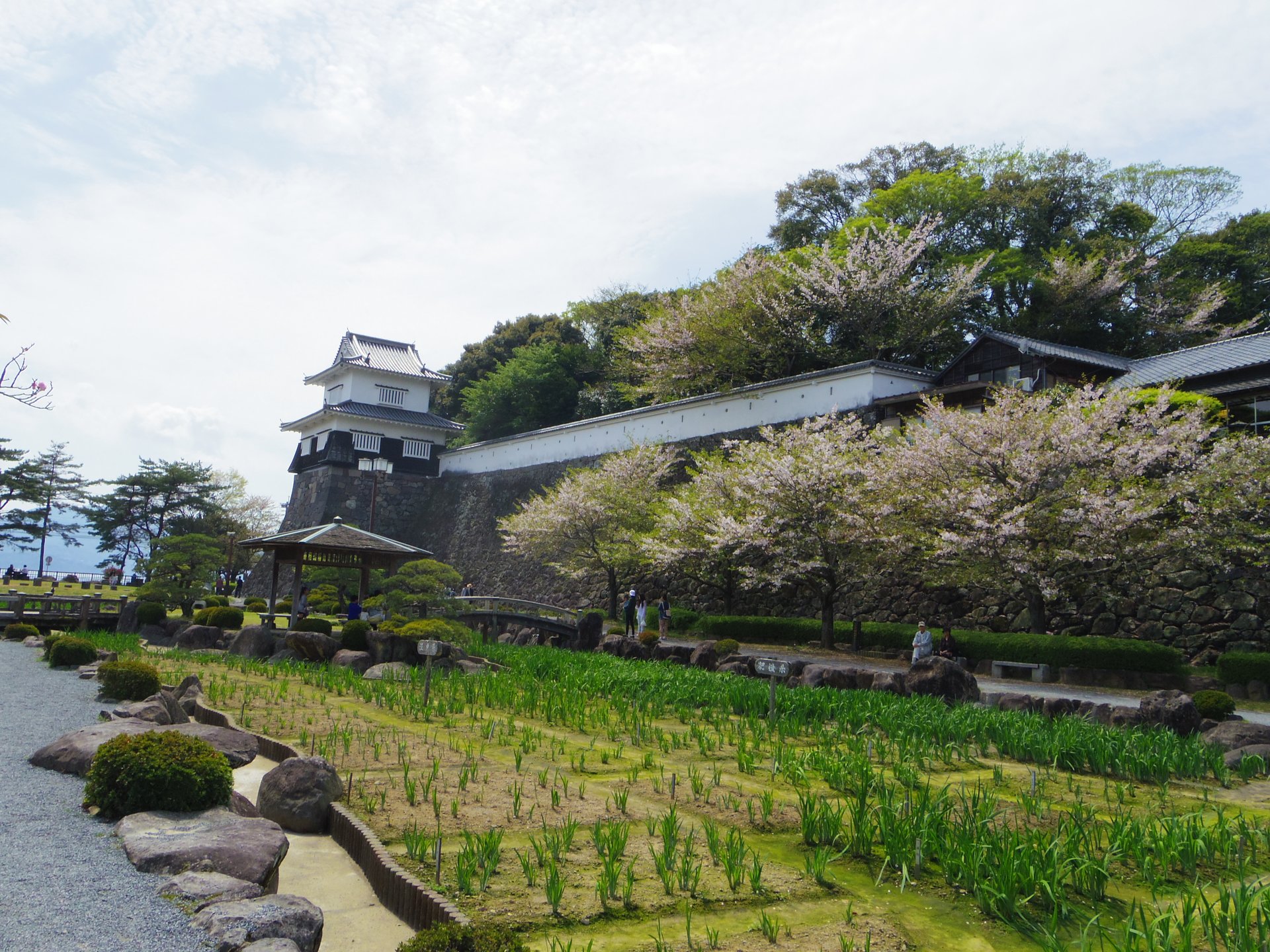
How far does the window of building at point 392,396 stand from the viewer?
40156mm

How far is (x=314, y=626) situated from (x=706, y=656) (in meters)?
8.49

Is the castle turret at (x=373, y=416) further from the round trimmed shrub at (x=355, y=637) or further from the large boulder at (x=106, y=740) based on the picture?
the large boulder at (x=106, y=740)

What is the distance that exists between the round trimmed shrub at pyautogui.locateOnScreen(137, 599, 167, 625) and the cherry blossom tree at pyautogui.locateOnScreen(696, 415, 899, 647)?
12.8 meters

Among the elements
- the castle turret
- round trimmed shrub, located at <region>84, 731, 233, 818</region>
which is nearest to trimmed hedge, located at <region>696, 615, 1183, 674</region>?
round trimmed shrub, located at <region>84, 731, 233, 818</region>

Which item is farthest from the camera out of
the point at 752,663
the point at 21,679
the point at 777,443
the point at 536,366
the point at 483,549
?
the point at 536,366

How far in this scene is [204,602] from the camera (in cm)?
2497

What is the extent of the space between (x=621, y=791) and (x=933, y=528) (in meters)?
13.1

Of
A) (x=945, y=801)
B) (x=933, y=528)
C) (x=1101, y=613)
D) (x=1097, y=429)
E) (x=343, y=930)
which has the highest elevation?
(x=1097, y=429)

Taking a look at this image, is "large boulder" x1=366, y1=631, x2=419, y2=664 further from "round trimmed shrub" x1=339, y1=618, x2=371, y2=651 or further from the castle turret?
the castle turret

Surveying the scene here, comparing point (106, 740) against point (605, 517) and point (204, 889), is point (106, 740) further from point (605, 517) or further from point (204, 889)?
point (605, 517)

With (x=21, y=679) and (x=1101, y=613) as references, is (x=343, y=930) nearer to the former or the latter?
(x=21, y=679)

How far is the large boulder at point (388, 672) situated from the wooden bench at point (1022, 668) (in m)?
10.4

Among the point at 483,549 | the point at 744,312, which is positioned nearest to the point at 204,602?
the point at 483,549

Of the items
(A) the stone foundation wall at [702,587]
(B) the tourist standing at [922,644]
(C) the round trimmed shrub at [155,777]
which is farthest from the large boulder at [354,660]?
(A) the stone foundation wall at [702,587]
